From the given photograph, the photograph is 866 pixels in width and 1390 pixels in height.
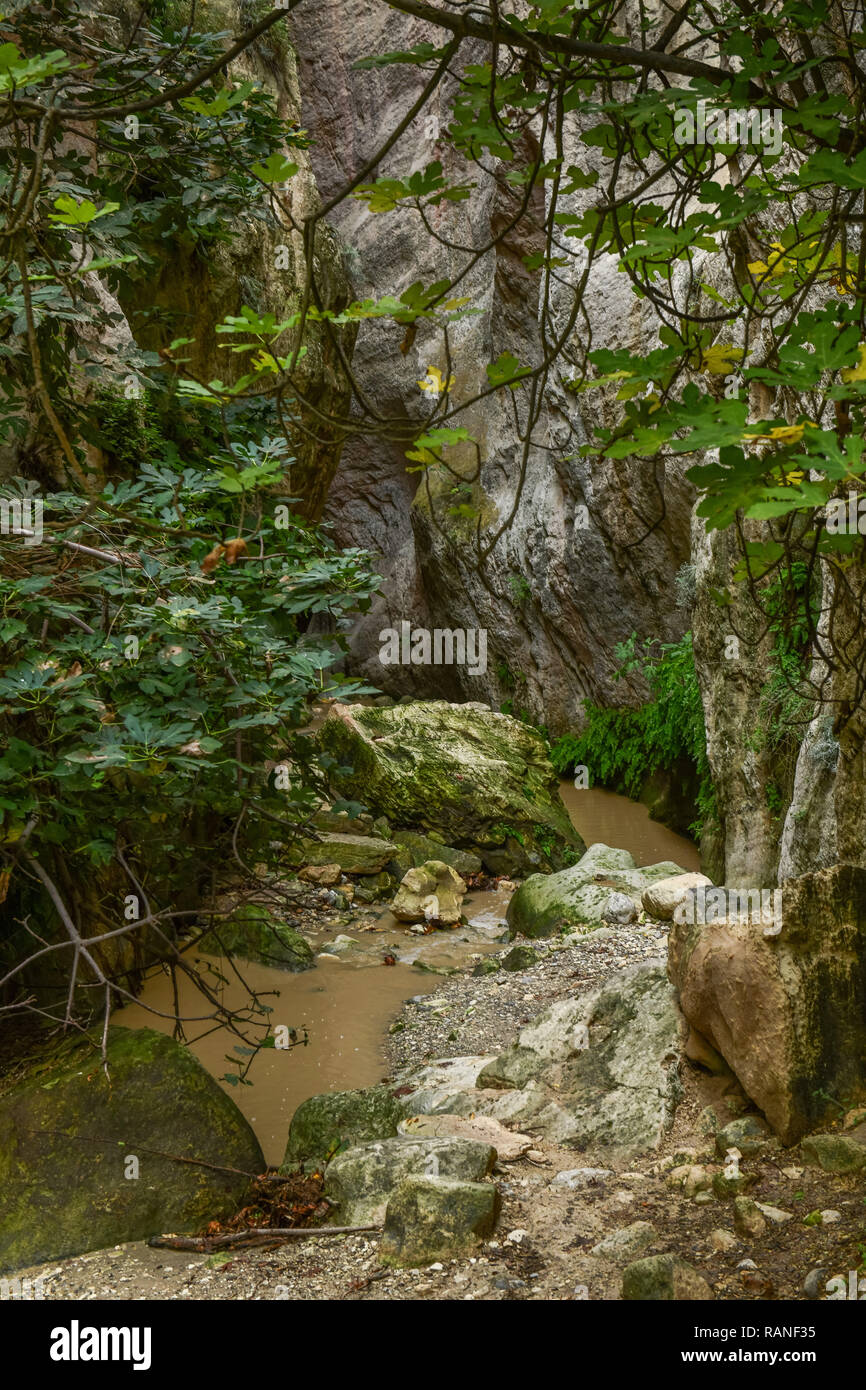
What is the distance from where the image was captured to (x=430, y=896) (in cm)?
868

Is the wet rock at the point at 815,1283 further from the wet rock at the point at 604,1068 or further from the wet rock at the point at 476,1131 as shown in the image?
the wet rock at the point at 476,1131

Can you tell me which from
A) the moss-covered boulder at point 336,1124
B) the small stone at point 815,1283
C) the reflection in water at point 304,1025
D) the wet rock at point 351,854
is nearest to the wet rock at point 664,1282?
the small stone at point 815,1283

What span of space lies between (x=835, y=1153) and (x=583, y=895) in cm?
489

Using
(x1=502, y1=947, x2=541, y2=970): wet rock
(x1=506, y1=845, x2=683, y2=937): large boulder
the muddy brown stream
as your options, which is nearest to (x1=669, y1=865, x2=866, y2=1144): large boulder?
the muddy brown stream

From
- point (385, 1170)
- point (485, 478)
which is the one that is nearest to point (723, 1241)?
point (385, 1170)

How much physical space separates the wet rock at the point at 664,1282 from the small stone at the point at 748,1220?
0.29m

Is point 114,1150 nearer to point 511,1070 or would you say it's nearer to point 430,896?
point 511,1070

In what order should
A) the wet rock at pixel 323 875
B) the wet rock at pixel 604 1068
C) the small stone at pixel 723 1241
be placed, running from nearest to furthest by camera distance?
the small stone at pixel 723 1241 → the wet rock at pixel 604 1068 → the wet rock at pixel 323 875

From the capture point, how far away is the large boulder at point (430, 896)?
8562 millimetres

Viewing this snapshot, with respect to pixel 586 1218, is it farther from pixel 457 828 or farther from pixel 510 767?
pixel 510 767

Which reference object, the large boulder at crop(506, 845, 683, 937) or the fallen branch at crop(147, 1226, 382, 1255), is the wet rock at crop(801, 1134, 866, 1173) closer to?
the fallen branch at crop(147, 1226, 382, 1255)

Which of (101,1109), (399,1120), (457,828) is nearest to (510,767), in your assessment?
(457,828)

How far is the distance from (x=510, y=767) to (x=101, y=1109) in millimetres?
7637

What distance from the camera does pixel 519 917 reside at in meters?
8.27
